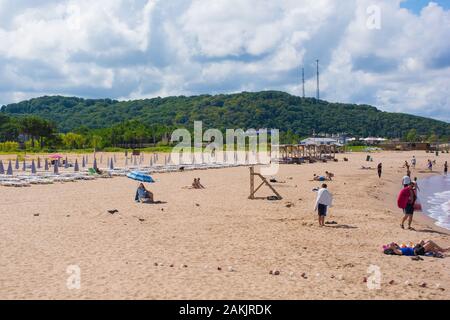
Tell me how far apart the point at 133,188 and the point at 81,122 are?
120635 millimetres

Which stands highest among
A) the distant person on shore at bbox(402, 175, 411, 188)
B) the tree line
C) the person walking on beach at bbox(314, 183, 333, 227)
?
the tree line

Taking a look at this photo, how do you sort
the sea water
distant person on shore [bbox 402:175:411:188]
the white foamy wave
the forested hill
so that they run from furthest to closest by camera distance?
the forested hill
the sea water
the white foamy wave
distant person on shore [bbox 402:175:411:188]

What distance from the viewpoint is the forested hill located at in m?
130

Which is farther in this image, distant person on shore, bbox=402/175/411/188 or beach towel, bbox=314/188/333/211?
distant person on shore, bbox=402/175/411/188

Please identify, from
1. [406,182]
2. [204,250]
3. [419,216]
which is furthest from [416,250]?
[419,216]

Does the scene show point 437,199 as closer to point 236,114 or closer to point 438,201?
point 438,201

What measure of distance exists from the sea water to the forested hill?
3384 inches

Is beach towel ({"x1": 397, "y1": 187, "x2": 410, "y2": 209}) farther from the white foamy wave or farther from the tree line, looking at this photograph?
the tree line

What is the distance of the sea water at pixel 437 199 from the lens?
670 inches

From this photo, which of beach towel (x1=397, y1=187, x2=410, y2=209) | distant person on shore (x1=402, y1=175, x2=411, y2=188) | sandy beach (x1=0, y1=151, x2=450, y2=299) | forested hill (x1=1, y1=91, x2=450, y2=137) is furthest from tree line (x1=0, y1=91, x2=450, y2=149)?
beach towel (x1=397, y1=187, x2=410, y2=209)

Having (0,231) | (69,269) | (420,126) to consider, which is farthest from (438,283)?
(420,126)

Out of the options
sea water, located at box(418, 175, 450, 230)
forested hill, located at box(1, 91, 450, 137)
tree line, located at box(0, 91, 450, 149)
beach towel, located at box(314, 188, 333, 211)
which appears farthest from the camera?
forested hill, located at box(1, 91, 450, 137)

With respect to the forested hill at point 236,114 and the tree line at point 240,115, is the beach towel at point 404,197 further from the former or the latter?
the forested hill at point 236,114

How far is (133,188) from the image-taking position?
2128cm
